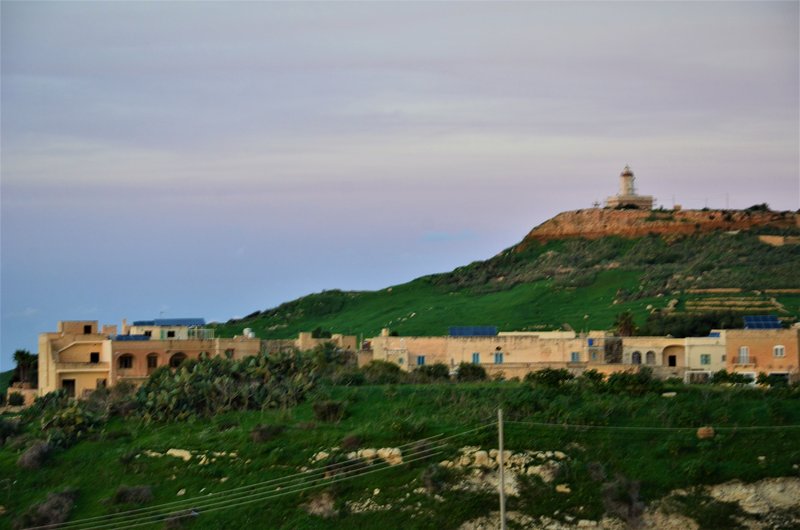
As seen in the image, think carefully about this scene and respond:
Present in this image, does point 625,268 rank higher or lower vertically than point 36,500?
higher

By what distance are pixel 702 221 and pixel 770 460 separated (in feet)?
228

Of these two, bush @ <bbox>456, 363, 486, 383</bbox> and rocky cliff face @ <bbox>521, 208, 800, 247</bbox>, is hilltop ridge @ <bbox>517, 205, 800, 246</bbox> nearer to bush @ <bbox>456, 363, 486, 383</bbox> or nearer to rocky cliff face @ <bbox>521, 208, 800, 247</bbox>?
rocky cliff face @ <bbox>521, 208, 800, 247</bbox>

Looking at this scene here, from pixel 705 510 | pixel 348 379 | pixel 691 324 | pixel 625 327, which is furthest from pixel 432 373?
pixel 691 324

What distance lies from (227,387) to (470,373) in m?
9.09

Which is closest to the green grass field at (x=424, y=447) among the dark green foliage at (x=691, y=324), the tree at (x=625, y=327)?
the tree at (x=625, y=327)

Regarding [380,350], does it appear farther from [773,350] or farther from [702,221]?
[702,221]

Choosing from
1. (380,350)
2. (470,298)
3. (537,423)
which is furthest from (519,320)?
(537,423)

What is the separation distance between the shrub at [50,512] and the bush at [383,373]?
43.3ft

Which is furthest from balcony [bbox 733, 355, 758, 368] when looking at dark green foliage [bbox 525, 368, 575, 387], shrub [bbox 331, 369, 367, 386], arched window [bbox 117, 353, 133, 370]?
arched window [bbox 117, 353, 133, 370]

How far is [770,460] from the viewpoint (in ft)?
156

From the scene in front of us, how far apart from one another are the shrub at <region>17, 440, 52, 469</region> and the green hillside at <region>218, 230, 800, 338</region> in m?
37.0

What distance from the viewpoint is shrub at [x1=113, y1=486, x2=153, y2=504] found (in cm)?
4869

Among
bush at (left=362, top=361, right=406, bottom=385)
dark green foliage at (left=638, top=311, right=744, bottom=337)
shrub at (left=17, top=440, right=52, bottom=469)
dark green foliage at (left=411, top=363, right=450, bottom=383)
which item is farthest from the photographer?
dark green foliage at (left=638, top=311, right=744, bottom=337)

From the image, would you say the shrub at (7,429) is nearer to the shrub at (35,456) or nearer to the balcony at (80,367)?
the shrub at (35,456)
